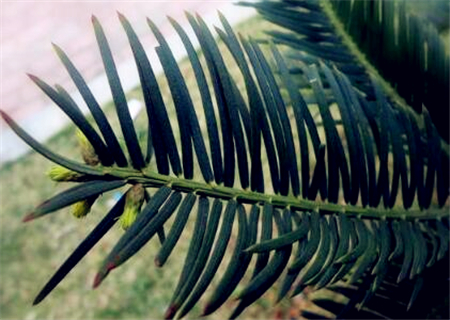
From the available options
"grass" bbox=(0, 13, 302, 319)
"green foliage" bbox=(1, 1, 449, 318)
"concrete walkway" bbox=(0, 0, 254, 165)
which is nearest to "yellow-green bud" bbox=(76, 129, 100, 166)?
"green foliage" bbox=(1, 1, 449, 318)

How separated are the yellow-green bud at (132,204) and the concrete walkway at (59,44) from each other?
102 inches

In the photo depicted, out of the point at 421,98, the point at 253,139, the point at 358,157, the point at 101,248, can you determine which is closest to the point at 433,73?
the point at 421,98

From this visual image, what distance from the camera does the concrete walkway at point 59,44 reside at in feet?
11.1

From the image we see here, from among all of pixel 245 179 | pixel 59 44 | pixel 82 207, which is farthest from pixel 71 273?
pixel 82 207

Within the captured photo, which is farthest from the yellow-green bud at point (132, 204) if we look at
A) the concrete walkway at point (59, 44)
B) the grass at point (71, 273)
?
the concrete walkway at point (59, 44)

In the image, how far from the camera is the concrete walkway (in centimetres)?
337

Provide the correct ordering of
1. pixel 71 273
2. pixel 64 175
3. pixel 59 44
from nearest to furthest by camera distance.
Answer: pixel 64 175
pixel 71 273
pixel 59 44

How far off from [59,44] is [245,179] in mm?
3195

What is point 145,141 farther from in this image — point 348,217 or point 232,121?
point 348,217

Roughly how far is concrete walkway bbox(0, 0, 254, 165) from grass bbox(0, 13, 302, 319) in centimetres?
42

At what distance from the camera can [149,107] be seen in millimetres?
792

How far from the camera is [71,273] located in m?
2.59

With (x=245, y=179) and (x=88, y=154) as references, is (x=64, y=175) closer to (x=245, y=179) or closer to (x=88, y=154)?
(x=88, y=154)

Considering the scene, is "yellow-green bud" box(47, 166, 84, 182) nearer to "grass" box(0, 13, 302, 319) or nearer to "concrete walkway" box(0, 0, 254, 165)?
"grass" box(0, 13, 302, 319)
